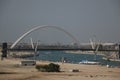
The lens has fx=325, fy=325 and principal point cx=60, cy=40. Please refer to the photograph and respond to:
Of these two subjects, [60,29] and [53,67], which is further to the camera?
[60,29]

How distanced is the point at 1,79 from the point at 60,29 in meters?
119

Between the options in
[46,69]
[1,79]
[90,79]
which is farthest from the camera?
[46,69]

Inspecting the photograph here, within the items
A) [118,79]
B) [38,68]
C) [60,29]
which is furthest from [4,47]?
[118,79]

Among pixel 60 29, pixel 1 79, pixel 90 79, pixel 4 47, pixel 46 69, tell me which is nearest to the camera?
pixel 1 79

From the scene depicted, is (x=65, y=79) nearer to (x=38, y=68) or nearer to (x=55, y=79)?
(x=55, y=79)

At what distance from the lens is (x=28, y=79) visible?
3997 centimetres

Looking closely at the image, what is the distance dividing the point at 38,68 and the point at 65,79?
15.4 m

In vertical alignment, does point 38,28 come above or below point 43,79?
above

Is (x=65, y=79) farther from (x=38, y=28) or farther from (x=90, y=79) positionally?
(x=38, y=28)

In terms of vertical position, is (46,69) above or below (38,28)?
below

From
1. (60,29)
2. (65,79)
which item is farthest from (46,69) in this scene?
(60,29)

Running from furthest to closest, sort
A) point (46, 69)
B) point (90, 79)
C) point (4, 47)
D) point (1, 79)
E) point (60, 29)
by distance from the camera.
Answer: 1. point (60, 29)
2. point (4, 47)
3. point (46, 69)
4. point (90, 79)
5. point (1, 79)

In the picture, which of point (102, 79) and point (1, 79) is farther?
point (102, 79)

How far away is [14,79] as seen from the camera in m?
39.6
